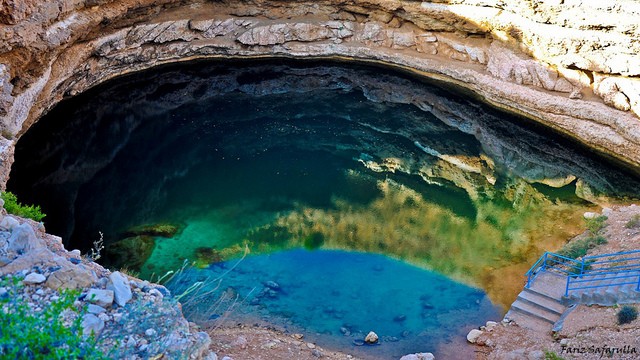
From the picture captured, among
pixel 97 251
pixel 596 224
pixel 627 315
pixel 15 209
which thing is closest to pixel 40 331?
pixel 15 209

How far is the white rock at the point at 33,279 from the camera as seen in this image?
39.2 ft

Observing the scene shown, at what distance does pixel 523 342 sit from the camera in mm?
16703

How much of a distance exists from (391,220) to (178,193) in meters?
8.74

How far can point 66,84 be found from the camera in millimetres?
31125

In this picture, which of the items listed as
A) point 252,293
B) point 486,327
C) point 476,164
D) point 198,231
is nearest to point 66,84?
point 198,231

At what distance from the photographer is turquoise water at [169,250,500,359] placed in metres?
17.8

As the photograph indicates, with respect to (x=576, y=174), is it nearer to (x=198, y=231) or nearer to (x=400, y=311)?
(x=400, y=311)

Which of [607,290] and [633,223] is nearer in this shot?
[607,290]

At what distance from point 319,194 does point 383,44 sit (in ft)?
53.8

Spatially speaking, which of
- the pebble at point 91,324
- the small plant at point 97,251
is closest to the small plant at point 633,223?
the small plant at point 97,251

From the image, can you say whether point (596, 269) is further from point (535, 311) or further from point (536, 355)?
point (536, 355)

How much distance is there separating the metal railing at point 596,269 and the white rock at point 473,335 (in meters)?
2.22

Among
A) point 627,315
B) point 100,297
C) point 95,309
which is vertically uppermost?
point 627,315

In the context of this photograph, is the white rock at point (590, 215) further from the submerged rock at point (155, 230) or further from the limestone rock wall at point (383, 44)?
the submerged rock at point (155, 230)
